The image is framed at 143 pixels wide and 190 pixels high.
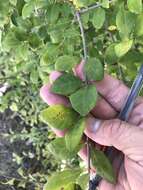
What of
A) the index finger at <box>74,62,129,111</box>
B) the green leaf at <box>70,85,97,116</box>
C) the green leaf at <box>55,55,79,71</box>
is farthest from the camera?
the index finger at <box>74,62,129,111</box>

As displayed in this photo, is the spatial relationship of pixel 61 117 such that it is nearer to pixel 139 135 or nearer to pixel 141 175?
pixel 139 135

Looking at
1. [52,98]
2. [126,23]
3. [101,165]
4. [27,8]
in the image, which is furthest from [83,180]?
[27,8]

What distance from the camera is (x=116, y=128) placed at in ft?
3.26

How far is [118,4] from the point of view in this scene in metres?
1.16

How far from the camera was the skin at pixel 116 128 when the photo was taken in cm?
99

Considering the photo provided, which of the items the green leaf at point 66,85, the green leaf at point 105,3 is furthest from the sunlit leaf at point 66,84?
the green leaf at point 105,3

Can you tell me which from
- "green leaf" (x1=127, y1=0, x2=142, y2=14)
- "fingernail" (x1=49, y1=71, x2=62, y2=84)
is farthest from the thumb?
"green leaf" (x1=127, y1=0, x2=142, y2=14)

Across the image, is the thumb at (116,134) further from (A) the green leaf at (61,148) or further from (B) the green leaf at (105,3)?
(B) the green leaf at (105,3)

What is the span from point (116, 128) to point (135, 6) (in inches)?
9.2

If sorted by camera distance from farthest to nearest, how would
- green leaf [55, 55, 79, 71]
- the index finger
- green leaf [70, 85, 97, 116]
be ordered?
the index finger
green leaf [55, 55, 79, 71]
green leaf [70, 85, 97, 116]

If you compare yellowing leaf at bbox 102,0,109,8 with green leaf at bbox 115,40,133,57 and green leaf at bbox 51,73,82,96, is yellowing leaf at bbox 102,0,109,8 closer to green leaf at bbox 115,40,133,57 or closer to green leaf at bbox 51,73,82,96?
green leaf at bbox 115,40,133,57

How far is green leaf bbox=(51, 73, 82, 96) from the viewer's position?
34.7 inches

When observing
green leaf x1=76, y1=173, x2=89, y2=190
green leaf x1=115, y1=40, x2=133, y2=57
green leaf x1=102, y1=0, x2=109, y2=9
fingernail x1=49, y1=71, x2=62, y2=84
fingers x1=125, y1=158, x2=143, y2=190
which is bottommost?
fingers x1=125, y1=158, x2=143, y2=190

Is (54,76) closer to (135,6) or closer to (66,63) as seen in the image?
(66,63)
